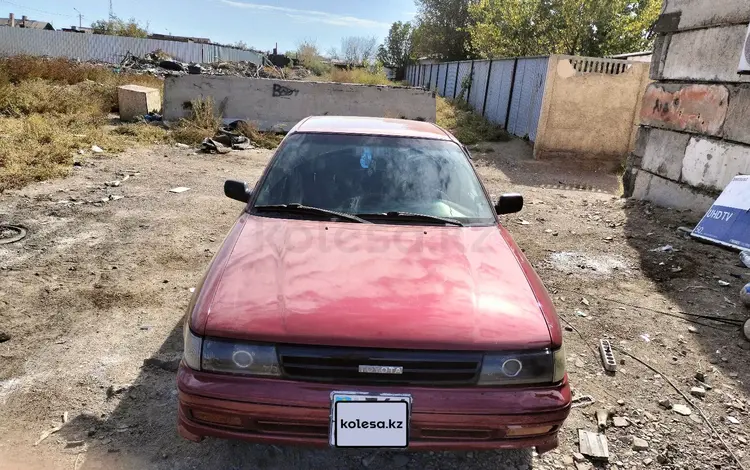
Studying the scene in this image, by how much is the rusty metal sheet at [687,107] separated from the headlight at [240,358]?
633cm

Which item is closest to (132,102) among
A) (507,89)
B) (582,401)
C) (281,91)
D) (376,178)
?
(281,91)

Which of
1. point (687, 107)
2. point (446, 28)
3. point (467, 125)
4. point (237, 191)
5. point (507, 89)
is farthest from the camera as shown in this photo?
point (446, 28)

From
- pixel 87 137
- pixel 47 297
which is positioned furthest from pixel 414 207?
pixel 87 137

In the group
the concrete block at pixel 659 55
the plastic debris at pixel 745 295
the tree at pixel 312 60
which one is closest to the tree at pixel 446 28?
the tree at pixel 312 60

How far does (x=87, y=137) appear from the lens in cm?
971

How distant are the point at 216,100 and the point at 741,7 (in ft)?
33.9

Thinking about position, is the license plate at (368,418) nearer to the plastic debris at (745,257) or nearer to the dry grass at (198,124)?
the plastic debris at (745,257)

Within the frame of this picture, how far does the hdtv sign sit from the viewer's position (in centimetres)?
516

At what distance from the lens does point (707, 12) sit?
20.7 ft

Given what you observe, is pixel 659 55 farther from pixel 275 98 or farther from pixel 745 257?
pixel 275 98

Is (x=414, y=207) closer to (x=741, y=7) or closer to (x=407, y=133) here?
(x=407, y=133)

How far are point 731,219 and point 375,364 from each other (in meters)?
5.11

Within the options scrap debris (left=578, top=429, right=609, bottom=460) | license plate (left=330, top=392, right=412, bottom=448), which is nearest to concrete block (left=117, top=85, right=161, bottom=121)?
license plate (left=330, top=392, right=412, bottom=448)

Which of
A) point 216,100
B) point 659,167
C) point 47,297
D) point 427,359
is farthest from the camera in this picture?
point 216,100
